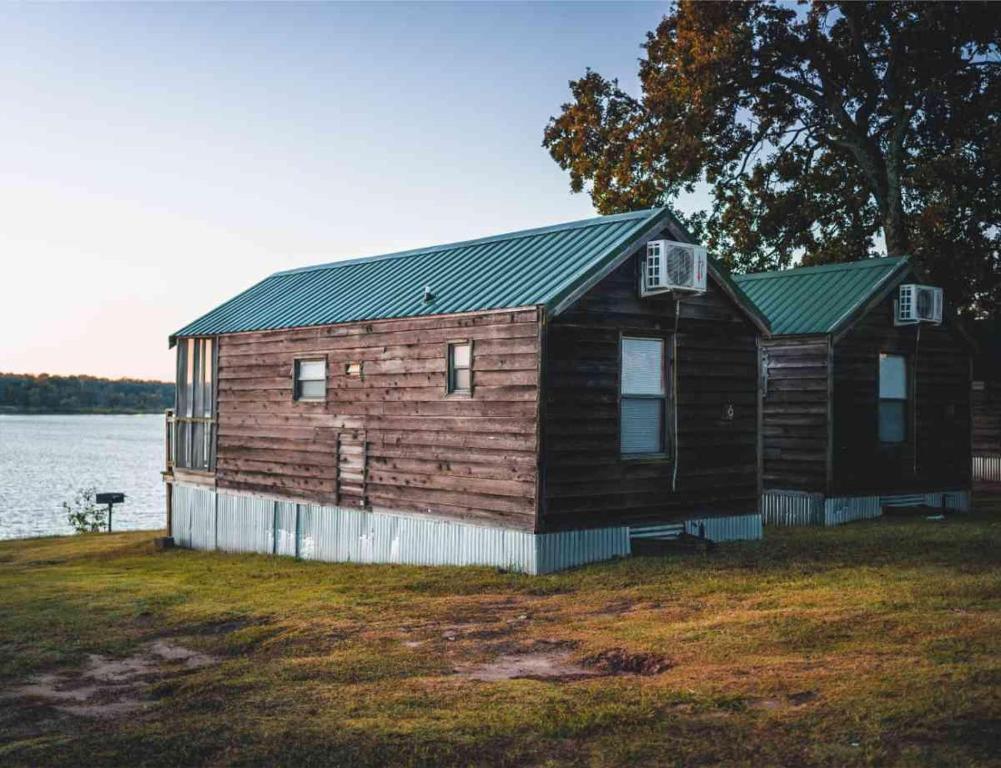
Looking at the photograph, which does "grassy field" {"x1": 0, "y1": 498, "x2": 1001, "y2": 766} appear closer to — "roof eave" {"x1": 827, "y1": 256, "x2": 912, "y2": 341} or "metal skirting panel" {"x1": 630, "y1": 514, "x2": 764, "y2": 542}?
"metal skirting panel" {"x1": 630, "y1": 514, "x2": 764, "y2": 542}

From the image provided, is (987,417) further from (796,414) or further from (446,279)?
(446,279)

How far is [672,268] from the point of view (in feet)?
59.1

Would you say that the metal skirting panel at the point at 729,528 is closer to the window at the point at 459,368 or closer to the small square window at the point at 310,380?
the window at the point at 459,368

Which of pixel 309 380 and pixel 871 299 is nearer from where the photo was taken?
pixel 309 380

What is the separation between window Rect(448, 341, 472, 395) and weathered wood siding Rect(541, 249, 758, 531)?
201 centimetres

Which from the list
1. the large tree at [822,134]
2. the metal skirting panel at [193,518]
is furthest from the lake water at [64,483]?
the large tree at [822,134]

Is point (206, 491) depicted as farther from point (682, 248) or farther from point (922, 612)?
point (922, 612)

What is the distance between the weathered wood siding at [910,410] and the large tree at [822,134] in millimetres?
7188

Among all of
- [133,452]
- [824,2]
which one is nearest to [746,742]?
[824,2]

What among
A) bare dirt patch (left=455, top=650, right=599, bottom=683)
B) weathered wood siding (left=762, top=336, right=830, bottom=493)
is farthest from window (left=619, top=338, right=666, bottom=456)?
bare dirt patch (left=455, top=650, right=599, bottom=683)

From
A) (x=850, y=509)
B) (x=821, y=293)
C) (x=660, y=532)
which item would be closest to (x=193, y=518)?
(x=660, y=532)

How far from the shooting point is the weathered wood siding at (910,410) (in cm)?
2380

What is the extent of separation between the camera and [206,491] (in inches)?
1041

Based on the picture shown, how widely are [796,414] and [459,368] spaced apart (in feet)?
31.0
